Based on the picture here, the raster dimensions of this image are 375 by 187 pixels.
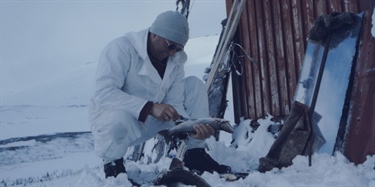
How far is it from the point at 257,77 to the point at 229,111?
0.61m

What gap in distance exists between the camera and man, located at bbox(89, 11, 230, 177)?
108 inches

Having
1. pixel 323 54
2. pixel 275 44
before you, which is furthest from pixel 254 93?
pixel 323 54

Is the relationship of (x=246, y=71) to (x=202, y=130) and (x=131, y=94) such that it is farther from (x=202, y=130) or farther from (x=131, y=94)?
(x=202, y=130)

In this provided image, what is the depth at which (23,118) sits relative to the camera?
1174cm

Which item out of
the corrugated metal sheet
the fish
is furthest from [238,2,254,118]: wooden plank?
the fish

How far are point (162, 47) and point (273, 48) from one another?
85.1 inches

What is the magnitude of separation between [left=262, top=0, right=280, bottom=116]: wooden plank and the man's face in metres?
2.02

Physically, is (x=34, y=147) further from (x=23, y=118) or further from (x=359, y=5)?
(x=359, y=5)

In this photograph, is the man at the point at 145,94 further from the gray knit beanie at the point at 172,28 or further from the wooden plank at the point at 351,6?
the wooden plank at the point at 351,6

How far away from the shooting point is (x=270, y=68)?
15.8 feet

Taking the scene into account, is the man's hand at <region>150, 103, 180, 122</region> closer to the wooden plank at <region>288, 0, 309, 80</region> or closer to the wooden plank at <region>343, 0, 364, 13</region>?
the wooden plank at <region>343, 0, 364, 13</region>

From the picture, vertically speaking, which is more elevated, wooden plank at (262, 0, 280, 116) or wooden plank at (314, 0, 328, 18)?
wooden plank at (314, 0, 328, 18)

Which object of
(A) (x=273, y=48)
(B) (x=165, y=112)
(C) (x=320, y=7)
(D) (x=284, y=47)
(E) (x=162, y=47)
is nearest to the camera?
(B) (x=165, y=112)

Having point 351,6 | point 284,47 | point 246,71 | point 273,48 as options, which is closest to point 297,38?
point 284,47
